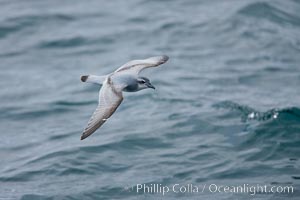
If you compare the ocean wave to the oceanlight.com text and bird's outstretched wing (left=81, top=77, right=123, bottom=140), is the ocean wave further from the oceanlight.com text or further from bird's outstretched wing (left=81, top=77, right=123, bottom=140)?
bird's outstretched wing (left=81, top=77, right=123, bottom=140)

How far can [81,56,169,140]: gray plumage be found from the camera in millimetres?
9203

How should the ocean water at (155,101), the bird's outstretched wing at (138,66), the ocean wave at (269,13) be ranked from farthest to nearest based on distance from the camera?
the ocean wave at (269,13), the ocean water at (155,101), the bird's outstretched wing at (138,66)

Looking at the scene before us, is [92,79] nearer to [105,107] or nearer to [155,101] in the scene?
[105,107]

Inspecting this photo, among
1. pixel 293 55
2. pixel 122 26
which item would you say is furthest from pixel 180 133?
pixel 122 26

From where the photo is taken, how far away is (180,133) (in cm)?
1265

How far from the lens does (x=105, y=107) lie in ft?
30.8

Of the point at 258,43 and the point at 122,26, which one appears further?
the point at 122,26

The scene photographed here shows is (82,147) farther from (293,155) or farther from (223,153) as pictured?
(293,155)

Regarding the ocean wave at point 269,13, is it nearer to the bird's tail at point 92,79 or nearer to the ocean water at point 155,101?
the ocean water at point 155,101

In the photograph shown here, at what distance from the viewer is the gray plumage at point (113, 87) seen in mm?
9203

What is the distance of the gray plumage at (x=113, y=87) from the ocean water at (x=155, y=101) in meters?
1.73

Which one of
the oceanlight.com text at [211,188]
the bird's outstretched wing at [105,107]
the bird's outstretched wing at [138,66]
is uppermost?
the bird's outstretched wing at [138,66]

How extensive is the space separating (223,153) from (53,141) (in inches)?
114

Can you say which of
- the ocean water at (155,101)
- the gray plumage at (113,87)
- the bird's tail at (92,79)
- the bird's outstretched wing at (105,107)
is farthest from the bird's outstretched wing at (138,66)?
the ocean water at (155,101)
